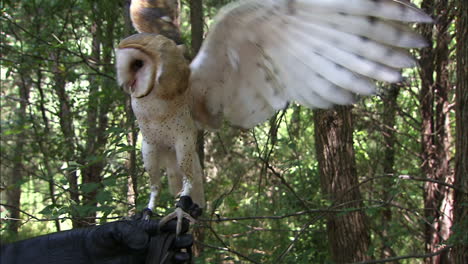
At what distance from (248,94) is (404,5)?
0.75 m

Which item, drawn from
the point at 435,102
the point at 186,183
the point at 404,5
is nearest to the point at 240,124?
the point at 186,183

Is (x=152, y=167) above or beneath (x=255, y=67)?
beneath

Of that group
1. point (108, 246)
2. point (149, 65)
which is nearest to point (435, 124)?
point (149, 65)

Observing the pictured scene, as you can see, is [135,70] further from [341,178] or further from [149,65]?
[341,178]

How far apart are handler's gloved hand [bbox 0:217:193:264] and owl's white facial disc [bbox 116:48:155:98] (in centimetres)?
52

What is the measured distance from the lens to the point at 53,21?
368 cm

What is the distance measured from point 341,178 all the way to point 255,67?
6.67ft

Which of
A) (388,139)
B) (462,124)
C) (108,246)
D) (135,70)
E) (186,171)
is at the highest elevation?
(388,139)

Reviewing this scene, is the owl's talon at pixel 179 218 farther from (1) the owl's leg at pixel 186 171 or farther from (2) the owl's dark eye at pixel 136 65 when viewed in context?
(2) the owl's dark eye at pixel 136 65

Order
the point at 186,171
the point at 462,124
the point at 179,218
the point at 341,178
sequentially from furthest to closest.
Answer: the point at 341,178 < the point at 462,124 < the point at 186,171 < the point at 179,218

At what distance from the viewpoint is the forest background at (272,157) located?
2.83m

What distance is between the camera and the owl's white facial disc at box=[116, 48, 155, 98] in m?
1.57

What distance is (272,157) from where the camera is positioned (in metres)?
4.63

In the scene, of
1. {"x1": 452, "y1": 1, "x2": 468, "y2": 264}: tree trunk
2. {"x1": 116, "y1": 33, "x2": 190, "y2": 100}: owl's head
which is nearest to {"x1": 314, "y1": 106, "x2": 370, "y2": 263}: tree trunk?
{"x1": 452, "y1": 1, "x2": 468, "y2": 264}: tree trunk
